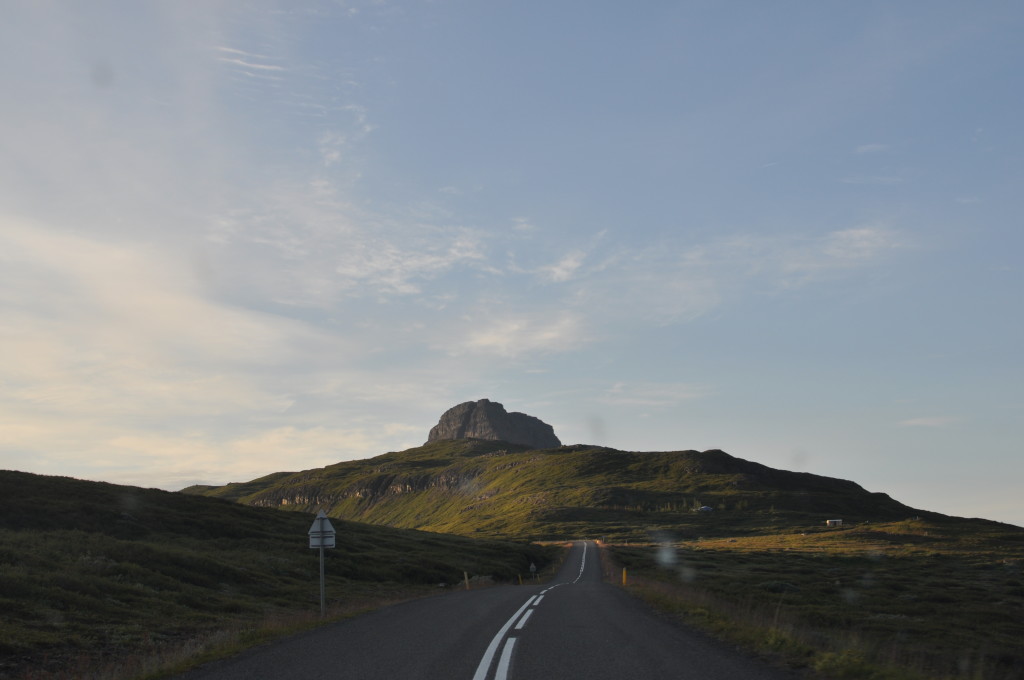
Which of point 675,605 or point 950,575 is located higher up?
point 675,605

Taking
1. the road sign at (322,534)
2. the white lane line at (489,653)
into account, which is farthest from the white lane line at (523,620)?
the road sign at (322,534)

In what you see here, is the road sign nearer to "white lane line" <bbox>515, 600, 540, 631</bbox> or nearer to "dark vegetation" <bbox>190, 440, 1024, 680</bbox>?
"white lane line" <bbox>515, 600, 540, 631</bbox>

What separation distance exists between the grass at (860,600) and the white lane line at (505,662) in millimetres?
5073

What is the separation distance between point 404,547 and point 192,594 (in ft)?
148

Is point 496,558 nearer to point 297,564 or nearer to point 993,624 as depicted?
point 297,564

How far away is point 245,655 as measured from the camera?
49.6ft

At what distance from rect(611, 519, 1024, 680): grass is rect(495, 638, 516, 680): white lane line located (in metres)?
5.07

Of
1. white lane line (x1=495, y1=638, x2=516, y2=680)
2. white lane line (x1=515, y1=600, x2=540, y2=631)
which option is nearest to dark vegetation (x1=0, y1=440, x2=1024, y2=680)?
white lane line (x1=515, y1=600, x2=540, y2=631)

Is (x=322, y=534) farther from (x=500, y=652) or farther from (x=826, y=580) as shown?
(x=826, y=580)

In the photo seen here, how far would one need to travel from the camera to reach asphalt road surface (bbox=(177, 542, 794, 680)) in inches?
461

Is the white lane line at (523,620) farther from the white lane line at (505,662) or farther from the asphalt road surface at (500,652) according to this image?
the white lane line at (505,662)

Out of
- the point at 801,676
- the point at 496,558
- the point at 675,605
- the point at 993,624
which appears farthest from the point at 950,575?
the point at 801,676

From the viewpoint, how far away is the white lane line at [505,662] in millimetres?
11484

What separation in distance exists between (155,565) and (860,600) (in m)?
43.8
